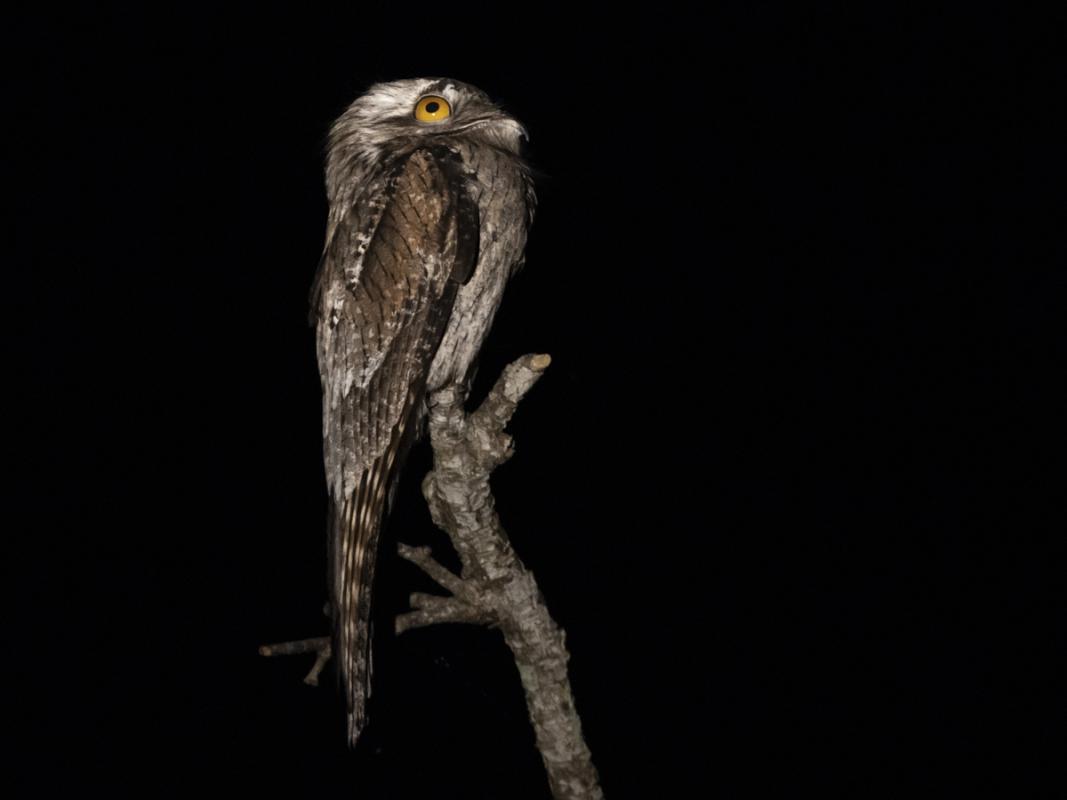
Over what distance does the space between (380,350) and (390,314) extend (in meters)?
0.07

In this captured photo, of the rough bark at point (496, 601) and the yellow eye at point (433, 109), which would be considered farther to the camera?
the yellow eye at point (433, 109)

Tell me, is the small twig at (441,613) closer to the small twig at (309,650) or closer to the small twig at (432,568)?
the small twig at (432,568)

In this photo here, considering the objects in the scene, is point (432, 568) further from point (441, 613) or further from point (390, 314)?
point (390, 314)

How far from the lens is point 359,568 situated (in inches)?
65.3

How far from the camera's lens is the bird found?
1653 millimetres

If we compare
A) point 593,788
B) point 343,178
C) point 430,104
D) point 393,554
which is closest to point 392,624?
point 393,554

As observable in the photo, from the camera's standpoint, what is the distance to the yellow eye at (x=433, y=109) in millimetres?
1904

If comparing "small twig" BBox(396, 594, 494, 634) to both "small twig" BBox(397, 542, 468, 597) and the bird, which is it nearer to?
"small twig" BBox(397, 542, 468, 597)

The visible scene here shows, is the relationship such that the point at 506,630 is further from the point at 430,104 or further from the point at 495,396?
the point at 430,104

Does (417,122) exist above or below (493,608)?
above

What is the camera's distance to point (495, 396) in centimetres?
157

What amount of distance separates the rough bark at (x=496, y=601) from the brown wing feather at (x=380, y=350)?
10 centimetres

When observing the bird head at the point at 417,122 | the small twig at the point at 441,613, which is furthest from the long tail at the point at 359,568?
the bird head at the point at 417,122

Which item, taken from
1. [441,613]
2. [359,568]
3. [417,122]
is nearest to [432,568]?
[441,613]
